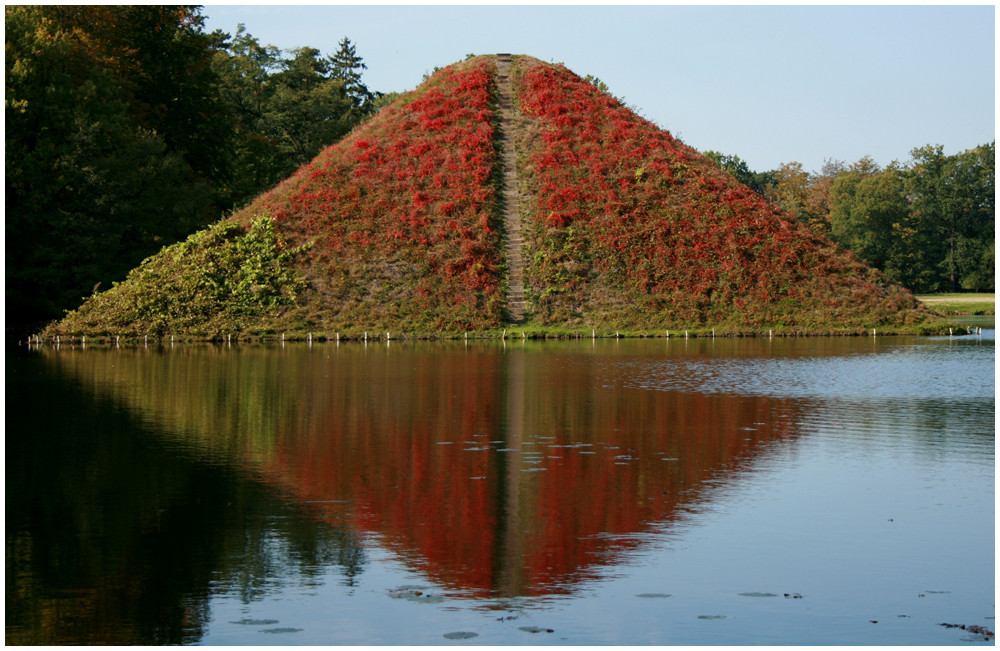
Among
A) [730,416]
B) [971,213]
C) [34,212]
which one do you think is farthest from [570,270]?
[971,213]

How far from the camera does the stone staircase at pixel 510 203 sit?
5653cm

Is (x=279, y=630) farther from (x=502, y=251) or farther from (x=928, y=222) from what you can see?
(x=928, y=222)

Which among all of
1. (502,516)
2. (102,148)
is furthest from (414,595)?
(102,148)

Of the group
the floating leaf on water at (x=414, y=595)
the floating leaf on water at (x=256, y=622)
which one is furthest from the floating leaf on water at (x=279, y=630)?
the floating leaf on water at (x=414, y=595)

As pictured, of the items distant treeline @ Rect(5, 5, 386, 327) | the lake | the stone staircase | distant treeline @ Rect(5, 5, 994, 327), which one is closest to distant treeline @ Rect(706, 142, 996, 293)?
distant treeline @ Rect(5, 5, 994, 327)

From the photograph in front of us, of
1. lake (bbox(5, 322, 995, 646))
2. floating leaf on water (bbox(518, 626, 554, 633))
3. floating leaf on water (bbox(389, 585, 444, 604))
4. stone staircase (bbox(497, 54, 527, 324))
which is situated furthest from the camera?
stone staircase (bbox(497, 54, 527, 324))

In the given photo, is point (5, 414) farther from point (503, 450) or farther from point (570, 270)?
point (570, 270)

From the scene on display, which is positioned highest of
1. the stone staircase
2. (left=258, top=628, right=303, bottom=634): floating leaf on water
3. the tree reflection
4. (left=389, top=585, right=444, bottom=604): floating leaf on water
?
the stone staircase

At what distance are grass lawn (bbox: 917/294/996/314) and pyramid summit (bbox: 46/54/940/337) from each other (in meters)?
26.1

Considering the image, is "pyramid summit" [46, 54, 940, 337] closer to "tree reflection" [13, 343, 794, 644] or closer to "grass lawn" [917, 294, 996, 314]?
"tree reflection" [13, 343, 794, 644]

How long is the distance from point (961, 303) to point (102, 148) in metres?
68.3

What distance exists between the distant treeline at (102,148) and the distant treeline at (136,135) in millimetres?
84

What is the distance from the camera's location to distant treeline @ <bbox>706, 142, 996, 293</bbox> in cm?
11162

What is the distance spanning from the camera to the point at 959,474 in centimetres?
1681
